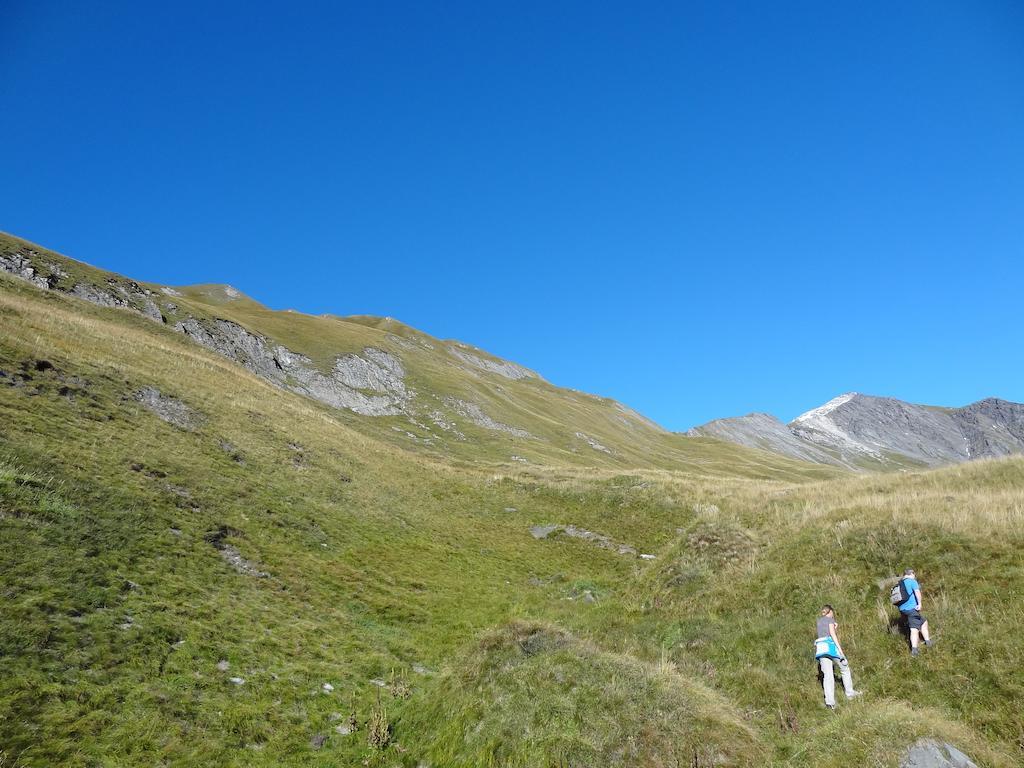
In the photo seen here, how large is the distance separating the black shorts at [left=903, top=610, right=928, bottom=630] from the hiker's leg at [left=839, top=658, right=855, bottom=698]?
6.26 ft

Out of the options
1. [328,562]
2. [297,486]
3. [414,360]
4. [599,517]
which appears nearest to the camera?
[328,562]

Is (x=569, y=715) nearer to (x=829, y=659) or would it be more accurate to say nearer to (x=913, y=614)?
(x=829, y=659)

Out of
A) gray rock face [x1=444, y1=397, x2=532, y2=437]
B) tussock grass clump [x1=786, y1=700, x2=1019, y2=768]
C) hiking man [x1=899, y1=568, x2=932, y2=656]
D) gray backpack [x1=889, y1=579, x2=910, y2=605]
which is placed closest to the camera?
tussock grass clump [x1=786, y1=700, x2=1019, y2=768]

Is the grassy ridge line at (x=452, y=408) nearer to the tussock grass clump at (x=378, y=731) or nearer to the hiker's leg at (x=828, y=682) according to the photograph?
the tussock grass clump at (x=378, y=731)

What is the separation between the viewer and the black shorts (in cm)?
1225

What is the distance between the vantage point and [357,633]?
57.1 ft

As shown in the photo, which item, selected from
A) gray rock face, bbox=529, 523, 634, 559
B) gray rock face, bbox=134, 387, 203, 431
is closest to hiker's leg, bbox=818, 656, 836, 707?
gray rock face, bbox=529, 523, 634, 559

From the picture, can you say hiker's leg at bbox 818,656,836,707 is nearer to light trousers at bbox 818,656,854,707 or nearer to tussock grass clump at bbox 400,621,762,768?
light trousers at bbox 818,656,854,707

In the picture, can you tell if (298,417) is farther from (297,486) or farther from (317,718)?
Result: (317,718)

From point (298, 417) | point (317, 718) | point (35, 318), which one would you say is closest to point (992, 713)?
point (317, 718)

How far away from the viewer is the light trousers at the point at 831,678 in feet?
37.3

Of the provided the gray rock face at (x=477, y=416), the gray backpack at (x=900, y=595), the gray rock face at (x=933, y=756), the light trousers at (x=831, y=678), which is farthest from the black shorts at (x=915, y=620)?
the gray rock face at (x=477, y=416)

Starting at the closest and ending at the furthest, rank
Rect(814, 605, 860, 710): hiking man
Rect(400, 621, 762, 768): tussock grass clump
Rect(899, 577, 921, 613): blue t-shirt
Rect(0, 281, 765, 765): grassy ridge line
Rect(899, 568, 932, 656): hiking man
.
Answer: Rect(400, 621, 762, 768): tussock grass clump
Rect(0, 281, 765, 765): grassy ridge line
Rect(814, 605, 860, 710): hiking man
Rect(899, 568, 932, 656): hiking man
Rect(899, 577, 921, 613): blue t-shirt

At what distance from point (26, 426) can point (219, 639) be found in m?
14.0
